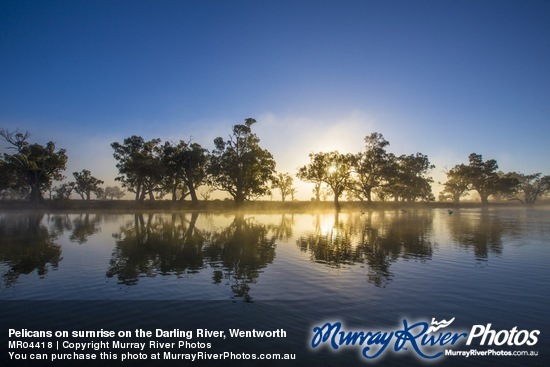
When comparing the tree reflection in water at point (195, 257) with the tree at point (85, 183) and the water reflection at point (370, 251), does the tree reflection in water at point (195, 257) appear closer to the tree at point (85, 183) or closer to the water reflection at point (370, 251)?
the water reflection at point (370, 251)

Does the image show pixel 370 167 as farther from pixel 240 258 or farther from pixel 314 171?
pixel 240 258

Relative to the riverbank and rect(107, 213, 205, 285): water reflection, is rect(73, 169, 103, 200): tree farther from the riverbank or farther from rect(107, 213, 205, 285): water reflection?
rect(107, 213, 205, 285): water reflection

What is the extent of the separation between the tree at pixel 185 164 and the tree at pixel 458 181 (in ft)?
367

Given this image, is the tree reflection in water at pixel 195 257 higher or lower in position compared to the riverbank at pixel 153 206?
lower

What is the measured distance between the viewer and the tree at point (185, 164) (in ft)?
298

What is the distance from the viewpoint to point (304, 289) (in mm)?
14352

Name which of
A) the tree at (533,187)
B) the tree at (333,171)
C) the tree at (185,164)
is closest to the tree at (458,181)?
the tree at (533,187)

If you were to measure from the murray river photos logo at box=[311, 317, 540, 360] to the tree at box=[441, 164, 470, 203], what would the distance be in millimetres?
148735

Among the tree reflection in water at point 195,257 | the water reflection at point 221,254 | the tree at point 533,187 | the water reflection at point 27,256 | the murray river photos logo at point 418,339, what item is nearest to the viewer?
the murray river photos logo at point 418,339

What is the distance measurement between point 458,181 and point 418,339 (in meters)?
157

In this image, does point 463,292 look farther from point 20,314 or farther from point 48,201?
point 48,201

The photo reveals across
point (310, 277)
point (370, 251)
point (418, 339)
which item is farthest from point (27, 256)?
point (370, 251)

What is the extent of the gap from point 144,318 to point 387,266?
13842 mm

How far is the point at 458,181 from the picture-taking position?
476 feet
